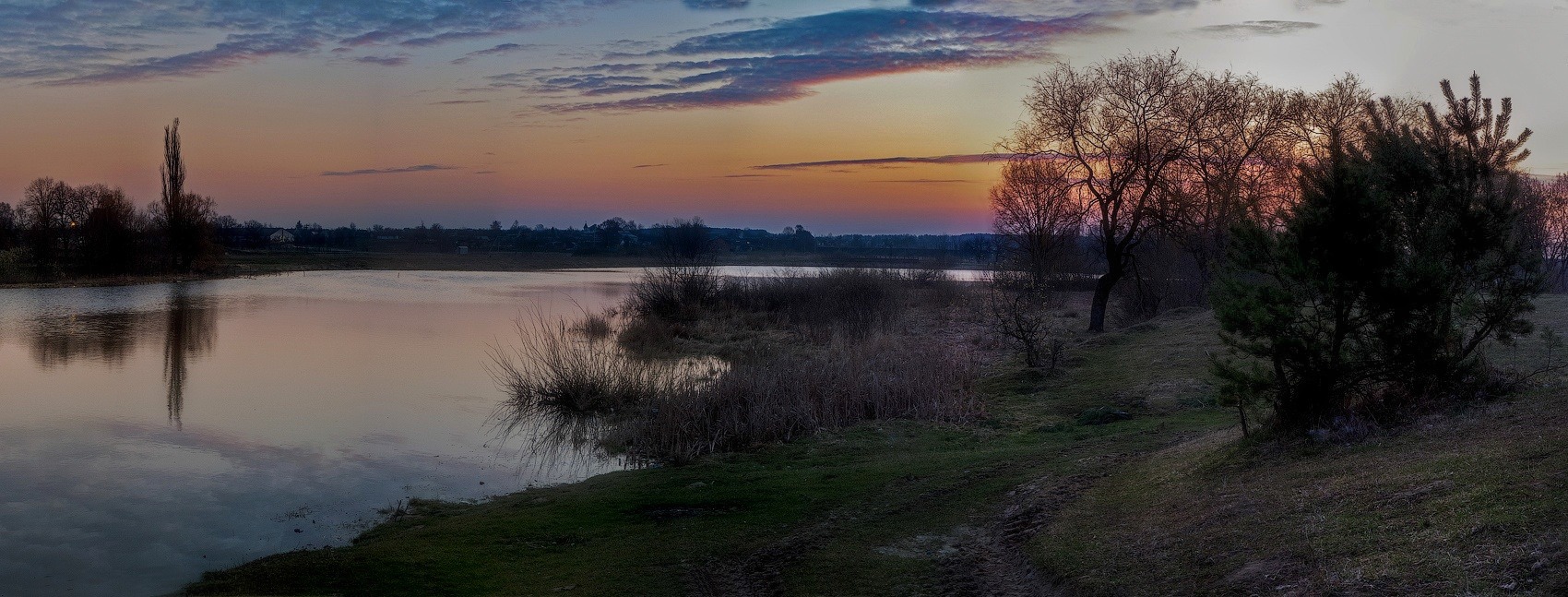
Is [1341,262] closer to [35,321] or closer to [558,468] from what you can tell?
[558,468]

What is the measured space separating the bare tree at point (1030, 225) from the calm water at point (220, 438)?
1991 cm

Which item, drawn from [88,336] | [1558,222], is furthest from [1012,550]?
[1558,222]

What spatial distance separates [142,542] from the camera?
10.2 meters

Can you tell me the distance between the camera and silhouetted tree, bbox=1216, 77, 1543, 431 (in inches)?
320

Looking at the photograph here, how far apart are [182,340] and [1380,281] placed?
32.5 meters

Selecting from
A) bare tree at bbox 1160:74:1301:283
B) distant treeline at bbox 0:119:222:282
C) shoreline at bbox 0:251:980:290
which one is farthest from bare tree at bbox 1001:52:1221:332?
distant treeline at bbox 0:119:222:282

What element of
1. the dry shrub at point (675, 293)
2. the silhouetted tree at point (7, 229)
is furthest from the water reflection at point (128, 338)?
the silhouetted tree at point (7, 229)

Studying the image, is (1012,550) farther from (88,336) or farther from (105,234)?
(105,234)

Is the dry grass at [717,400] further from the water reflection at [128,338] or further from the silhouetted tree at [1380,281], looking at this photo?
the silhouetted tree at [1380,281]

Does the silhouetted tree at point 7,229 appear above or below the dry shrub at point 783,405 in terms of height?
above

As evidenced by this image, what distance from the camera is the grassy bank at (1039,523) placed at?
5.27m

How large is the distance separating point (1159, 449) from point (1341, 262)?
2900mm

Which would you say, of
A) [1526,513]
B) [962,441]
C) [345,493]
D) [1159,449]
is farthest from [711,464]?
[1526,513]

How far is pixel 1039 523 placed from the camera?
8.05m
